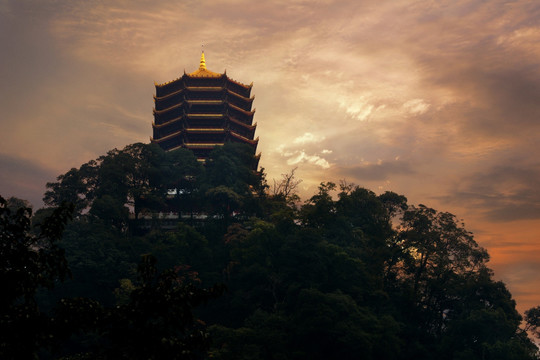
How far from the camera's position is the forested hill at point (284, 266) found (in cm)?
2989

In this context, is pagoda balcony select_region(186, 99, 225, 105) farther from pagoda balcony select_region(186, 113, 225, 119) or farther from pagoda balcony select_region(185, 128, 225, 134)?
pagoda balcony select_region(185, 128, 225, 134)

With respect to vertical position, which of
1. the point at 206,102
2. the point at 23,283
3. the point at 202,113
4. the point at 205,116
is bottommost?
the point at 23,283

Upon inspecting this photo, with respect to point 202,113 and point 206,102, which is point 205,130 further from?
point 206,102

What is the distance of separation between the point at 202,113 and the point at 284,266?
1144 inches

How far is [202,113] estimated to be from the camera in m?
58.8

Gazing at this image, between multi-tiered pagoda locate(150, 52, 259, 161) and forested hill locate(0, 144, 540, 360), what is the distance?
8.59 metres

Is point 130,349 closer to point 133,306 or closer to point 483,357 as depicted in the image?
point 133,306

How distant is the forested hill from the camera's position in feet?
98.1

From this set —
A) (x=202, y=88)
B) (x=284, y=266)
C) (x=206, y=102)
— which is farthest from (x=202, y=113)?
(x=284, y=266)

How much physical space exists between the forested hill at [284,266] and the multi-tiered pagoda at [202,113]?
338 inches

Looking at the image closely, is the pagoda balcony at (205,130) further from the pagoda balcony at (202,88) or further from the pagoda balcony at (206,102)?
the pagoda balcony at (202,88)

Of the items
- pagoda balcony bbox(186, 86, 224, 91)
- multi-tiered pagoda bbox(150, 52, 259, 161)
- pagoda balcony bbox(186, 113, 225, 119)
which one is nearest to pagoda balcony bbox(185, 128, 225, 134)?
multi-tiered pagoda bbox(150, 52, 259, 161)

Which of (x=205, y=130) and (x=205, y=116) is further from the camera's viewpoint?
(x=205, y=116)

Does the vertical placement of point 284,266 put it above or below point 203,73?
below
